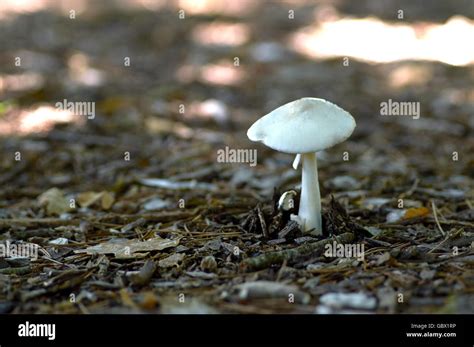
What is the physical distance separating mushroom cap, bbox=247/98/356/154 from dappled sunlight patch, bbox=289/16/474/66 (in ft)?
21.4

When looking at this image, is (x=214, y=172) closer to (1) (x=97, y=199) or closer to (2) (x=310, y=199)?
(1) (x=97, y=199)

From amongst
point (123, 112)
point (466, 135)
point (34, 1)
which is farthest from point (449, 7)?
point (34, 1)

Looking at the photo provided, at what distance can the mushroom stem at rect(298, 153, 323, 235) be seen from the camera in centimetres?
365

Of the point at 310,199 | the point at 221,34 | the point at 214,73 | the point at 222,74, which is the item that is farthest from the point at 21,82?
the point at 310,199

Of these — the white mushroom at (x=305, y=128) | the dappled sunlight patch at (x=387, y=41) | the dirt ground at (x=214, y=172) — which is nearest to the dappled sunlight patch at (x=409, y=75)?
the dirt ground at (x=214, y=172)

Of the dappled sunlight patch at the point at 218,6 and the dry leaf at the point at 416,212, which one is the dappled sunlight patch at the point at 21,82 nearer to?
the dappled sunlight patch at the point at 218,6

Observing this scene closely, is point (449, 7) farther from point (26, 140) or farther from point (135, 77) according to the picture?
point (26, 140)

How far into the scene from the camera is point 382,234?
3.75m

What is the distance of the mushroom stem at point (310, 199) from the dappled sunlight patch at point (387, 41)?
6.39 metres

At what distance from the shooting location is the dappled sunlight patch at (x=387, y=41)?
955 centimetres

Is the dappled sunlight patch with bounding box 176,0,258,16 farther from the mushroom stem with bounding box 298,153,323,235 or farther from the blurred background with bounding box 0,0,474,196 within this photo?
the mushroom stem with bounding box 298,153,323,235

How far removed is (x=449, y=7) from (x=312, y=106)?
9.30 meters

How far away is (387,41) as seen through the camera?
33.6 ft

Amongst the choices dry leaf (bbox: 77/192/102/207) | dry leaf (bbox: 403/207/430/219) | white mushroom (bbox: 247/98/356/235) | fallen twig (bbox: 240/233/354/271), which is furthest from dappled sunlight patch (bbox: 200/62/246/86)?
fallen twig (bbox: 240/233/354/271)
